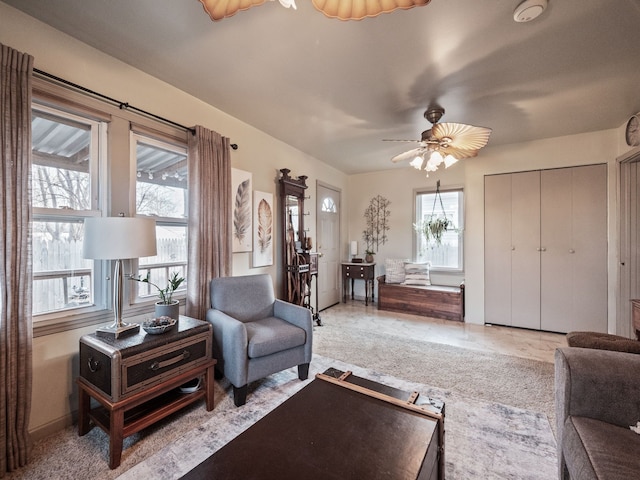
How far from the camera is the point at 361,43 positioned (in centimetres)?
190

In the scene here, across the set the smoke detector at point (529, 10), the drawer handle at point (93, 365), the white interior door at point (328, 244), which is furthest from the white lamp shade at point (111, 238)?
the white interior door at point (328, 244)

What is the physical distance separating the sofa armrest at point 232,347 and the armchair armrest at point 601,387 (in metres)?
1.86

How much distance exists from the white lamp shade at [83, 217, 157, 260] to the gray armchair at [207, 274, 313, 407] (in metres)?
0.88

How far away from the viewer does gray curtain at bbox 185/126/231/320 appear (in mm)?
2467

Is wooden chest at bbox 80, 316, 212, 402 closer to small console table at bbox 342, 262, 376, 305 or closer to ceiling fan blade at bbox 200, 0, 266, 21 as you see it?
ceiling fan blade at bbox 200, 0, 266, 21

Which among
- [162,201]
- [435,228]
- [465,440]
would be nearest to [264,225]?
[162,201]

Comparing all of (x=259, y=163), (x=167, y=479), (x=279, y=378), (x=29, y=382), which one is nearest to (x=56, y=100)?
(x=29, y=382)

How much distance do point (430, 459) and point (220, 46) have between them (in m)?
2.63

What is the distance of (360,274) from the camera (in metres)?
5.20

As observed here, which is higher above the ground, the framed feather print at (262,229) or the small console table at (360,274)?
the framed feather print at (262,229)

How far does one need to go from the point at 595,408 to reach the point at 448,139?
2.15 metres

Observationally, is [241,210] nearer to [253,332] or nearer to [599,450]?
[253,332]

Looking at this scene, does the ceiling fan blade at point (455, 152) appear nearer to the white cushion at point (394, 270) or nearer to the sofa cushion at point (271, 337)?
the sofa cushion at point (271, 337)

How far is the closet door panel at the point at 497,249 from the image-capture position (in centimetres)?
397
